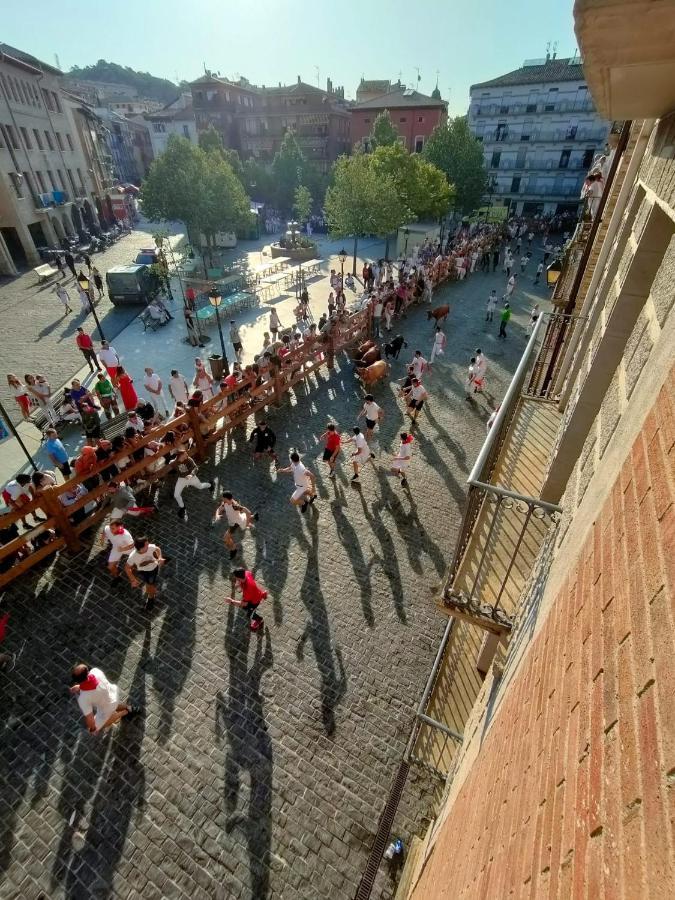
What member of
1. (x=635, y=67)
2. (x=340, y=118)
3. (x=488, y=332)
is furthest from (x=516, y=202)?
(x=635, y=67)

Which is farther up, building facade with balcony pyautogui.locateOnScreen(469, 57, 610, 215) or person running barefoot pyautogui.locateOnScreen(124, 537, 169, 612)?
building facade with balcony pyautogui.locateOnScreen(469, 57, 610, 215)

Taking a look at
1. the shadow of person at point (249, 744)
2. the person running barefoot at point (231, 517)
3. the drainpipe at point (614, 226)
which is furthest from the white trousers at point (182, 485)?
the drainpipe at point (614, 226)

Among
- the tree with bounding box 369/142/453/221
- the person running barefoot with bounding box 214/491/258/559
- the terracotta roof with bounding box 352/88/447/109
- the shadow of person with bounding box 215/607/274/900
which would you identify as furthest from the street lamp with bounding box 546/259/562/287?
the terracotta roof with bounding box 352/88/447/109

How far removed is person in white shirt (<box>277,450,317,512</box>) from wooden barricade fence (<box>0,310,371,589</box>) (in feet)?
10.2

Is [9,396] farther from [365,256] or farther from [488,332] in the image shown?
[365,256]

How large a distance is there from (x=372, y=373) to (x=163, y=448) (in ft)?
22.4

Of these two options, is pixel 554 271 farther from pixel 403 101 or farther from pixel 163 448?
pixel 403 101

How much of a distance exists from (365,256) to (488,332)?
19726 millimetres

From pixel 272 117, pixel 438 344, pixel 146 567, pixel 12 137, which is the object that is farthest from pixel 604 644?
pixel 272 117

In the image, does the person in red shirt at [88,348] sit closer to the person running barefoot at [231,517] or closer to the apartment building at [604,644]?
the person running barefoot at [231,517]

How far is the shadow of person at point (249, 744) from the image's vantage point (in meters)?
5.20

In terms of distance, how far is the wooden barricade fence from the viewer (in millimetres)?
7937

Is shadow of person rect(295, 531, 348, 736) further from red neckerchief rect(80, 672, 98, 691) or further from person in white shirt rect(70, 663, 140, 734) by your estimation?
red neckerchief rect(80, 672, 98, 691)

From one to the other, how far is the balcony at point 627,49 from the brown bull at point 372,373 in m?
11.1
